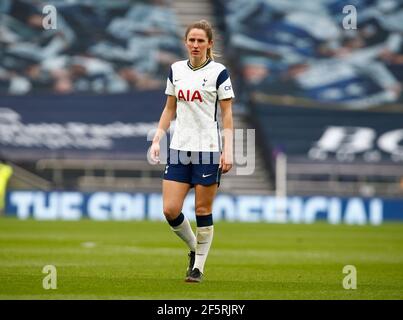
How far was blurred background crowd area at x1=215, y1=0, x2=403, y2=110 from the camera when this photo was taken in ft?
119

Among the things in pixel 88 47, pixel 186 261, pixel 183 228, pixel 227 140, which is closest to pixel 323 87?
pixel 88 47

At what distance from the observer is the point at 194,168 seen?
31.3 feet

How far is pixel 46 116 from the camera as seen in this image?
1374 inches

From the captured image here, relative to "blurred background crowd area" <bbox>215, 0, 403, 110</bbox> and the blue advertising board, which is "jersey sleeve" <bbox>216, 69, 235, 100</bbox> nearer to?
the blue advertising board

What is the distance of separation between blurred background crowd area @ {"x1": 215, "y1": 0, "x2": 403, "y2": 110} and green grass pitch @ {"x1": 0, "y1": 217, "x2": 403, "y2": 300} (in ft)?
46.9

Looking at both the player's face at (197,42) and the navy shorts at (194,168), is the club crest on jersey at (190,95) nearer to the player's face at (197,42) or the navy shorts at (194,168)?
A: the player's face at (197,42)

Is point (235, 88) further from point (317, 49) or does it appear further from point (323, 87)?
point (317, 49)

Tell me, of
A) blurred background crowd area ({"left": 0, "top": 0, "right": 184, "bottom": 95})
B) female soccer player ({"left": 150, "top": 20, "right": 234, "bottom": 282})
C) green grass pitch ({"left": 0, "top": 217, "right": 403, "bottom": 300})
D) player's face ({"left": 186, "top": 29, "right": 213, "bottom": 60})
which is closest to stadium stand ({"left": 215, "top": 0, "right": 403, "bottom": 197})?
blurred background crowd area ({"left": 0, "top": 0, "right": 184, "bottom": 95})

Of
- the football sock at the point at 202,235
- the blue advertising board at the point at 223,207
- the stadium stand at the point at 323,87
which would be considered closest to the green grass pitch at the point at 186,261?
the football sock at the point at 202,235

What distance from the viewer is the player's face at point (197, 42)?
9312 millimetres

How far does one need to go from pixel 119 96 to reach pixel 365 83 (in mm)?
8662

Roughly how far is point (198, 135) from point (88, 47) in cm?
2755
